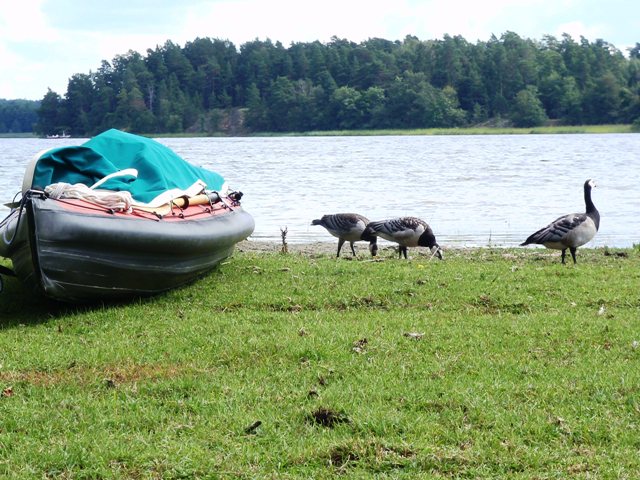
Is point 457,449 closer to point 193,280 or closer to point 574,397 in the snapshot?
point 574,397

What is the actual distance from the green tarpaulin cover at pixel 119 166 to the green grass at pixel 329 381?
1.33 meters

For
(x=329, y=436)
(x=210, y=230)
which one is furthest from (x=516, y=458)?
(x=210, y=230)

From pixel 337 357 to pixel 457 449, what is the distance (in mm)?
2141

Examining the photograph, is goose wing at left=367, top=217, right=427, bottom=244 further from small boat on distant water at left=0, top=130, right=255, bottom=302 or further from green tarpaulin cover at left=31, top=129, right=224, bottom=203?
green tarpaulin cover at left=31, top=129, right=224, bottom=203

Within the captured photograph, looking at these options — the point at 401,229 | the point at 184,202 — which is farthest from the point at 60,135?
the point at 184,202

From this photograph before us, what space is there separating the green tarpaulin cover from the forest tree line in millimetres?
85486

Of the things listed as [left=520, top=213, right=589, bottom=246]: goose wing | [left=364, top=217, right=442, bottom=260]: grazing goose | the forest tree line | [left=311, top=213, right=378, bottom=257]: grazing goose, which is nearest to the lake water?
[left=311, top=213, right=378, bottom=257]: grazing goose

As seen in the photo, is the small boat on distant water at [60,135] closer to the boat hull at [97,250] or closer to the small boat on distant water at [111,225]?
the small boat on distant water at [111,225]

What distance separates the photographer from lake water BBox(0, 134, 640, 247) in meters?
23.2

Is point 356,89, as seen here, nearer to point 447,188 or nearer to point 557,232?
point 447,188

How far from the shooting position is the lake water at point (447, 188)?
23188 mm

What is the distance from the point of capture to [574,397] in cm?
661

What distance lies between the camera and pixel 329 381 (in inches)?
280

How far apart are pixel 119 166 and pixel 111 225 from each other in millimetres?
2195
